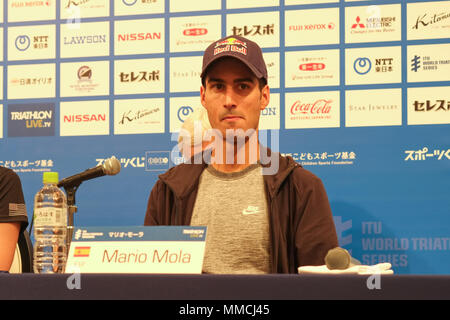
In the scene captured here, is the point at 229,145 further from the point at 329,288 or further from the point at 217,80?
the point at 329,288

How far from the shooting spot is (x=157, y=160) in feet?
9.98

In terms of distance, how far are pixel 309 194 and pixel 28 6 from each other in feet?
7.50

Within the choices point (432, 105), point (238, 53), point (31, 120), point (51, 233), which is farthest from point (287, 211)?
point (31, 120)

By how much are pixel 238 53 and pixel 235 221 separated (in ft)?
1.74

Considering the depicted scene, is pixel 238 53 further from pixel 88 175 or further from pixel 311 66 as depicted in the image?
pixel 311 66

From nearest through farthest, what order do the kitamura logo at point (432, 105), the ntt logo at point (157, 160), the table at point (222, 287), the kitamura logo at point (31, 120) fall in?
1. the table at point (222, 287)
2. the kitamura logo at point (432, 105)
3. the ntt logo at point (157, 160)
4. the kitamura logo at point (31, 120)

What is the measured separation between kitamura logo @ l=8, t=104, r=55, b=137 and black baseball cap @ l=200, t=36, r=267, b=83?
1682 mm

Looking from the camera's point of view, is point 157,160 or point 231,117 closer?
point 231,117

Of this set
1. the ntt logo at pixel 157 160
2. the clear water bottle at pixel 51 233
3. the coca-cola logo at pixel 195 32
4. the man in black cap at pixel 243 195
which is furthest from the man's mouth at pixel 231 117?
the coca-cola logo at pixel 195 32

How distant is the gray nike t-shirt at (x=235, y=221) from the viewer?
1.75 meters

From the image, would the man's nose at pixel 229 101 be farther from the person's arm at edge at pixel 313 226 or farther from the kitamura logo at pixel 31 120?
the kitamura logo at pixel 31 120

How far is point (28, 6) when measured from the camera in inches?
129

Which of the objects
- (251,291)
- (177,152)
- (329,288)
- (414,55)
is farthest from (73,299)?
(414,55)

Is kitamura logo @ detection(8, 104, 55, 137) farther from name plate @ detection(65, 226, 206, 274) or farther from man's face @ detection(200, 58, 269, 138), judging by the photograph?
name plate @ detection(65, 226, 206, 274)
